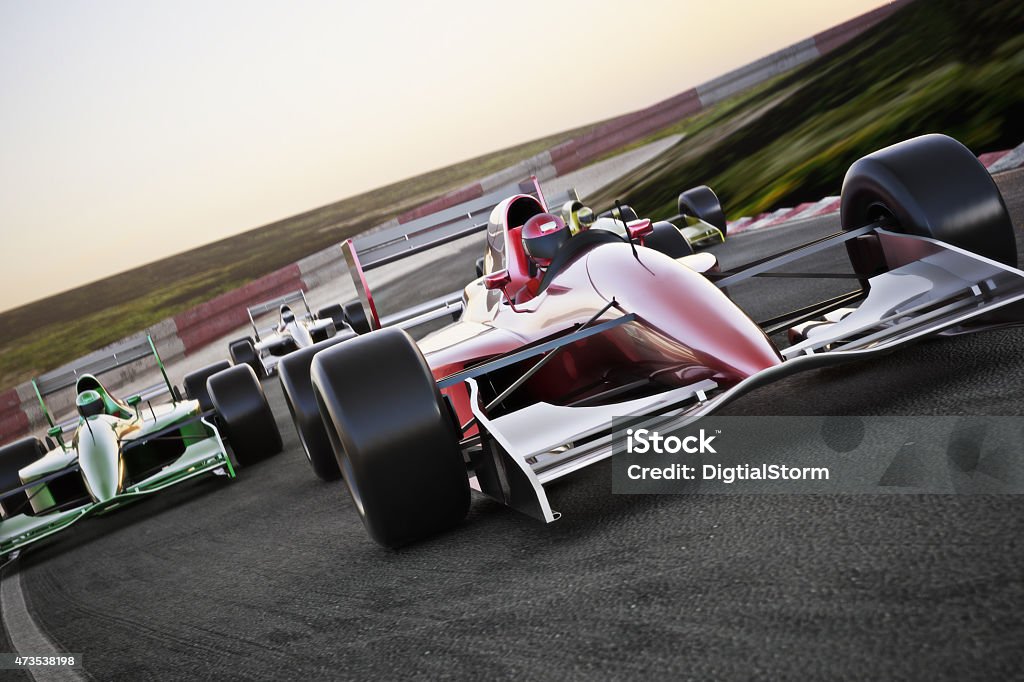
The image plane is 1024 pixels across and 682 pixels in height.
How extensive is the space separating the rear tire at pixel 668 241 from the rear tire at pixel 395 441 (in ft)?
11.6

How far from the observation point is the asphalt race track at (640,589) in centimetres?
165

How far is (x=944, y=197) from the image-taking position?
3410 millimetres

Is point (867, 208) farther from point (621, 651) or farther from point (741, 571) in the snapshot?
point (621, 651)

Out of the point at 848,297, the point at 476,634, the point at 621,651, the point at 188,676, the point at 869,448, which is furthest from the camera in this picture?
the point at 848,297

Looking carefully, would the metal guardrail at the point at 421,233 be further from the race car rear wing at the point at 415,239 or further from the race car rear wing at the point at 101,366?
the race car rear wing at the point at 101,366

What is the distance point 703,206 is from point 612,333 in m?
5.87

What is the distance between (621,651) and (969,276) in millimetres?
2035

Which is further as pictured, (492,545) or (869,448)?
(492,545)

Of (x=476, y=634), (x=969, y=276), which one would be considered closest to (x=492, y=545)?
(x=476, y=634)

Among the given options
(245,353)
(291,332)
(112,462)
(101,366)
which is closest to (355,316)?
(291,332)

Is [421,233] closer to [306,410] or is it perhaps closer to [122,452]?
[122,452]

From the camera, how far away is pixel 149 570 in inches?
177

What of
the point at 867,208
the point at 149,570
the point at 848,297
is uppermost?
the point at 867,208

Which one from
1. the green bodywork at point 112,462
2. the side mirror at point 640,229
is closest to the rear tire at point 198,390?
the green bodywork at point 112,462
